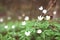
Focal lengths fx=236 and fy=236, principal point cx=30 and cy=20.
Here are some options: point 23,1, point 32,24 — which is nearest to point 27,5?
point 23,1

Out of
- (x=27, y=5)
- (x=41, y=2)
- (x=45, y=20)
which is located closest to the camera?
(x=45, y=20)

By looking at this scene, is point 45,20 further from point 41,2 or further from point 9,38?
point 41,2

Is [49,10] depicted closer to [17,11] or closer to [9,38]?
[9,38]

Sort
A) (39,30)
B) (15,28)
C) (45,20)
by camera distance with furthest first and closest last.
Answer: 1. (15,28)
2. (45,20)
3. (39,30)

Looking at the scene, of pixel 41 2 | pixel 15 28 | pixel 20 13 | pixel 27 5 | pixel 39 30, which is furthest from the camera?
pixel 27 5

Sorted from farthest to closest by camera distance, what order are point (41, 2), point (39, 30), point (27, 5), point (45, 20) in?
1. point (27, 5)
2. point (41, 2)
3. point (45, 20)
4. point (39, 30)

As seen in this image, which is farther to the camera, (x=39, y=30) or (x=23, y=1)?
(x=23, y=1)

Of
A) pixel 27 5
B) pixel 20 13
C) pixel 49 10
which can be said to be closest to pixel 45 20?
pixel 49 10

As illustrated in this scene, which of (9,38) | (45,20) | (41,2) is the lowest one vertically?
(9,38)

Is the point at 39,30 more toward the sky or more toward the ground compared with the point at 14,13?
more toward the ground
